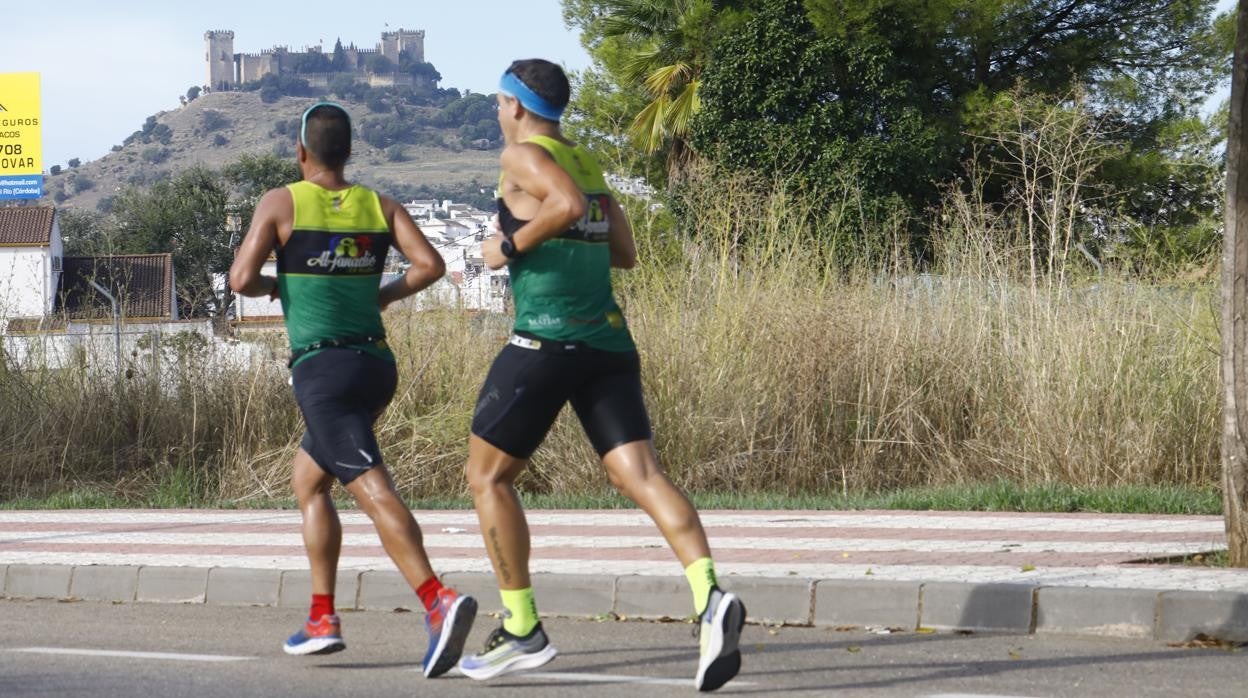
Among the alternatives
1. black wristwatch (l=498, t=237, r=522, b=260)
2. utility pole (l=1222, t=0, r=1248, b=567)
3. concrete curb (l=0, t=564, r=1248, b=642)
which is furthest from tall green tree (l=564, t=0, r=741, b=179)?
black wristwatch (l=498, t=237, r=522, b=260)

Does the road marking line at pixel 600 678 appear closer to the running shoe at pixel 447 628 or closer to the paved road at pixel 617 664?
the paved road at pixel 617 664

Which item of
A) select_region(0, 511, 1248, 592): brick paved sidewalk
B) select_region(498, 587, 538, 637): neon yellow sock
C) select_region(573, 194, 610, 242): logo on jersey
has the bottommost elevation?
select_region(0, 511, 1248, 592): brick paved sidewalk

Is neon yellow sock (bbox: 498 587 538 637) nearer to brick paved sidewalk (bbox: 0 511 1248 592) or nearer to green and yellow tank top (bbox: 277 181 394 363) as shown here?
green and yellow tank top (bbox: 277 181 394 363)

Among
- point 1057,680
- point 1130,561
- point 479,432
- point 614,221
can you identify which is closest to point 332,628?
point 479,432

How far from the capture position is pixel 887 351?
491 inches

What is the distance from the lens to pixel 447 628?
17.6 feet

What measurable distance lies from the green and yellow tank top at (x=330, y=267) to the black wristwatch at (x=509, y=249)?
0.84m

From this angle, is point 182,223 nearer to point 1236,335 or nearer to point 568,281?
point 1236,335

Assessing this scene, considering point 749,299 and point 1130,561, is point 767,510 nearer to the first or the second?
point 749,299

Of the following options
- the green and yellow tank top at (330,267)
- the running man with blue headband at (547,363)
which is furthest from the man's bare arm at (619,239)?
the green and yellow tank top at (330,267)

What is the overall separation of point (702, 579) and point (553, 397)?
2.46ft

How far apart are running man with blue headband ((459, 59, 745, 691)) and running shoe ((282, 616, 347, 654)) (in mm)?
830

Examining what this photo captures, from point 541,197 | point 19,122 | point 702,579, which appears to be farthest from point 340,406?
point 19,122

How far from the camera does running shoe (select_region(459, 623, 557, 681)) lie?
5.29 m
